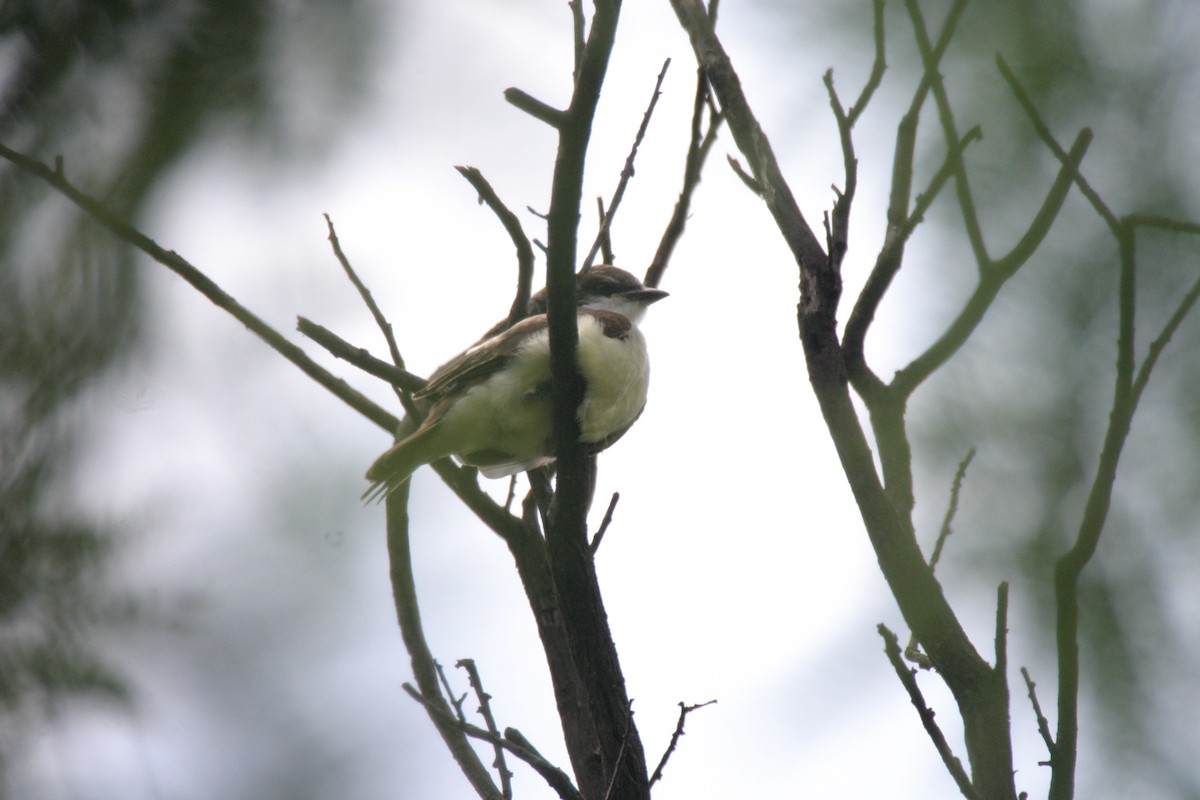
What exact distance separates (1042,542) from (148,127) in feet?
4.88

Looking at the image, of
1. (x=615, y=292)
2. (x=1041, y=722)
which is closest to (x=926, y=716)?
(x=1041, y=722)

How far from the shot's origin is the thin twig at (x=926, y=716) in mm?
2303

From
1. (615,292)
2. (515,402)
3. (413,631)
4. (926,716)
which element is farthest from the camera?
(615,292)

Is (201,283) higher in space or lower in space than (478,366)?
lower

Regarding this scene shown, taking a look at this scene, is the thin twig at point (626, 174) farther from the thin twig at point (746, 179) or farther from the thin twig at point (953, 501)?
the thin twig at point (953, 501)

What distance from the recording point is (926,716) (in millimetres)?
2617

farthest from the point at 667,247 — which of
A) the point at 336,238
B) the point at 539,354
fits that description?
the point at 336,238

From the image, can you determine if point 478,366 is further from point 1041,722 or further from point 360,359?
point 1041,722

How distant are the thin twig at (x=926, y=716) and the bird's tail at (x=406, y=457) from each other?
7.29 feet

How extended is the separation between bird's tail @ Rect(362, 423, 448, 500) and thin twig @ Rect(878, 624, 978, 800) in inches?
87.5

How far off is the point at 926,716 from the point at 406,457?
2340 millimetres

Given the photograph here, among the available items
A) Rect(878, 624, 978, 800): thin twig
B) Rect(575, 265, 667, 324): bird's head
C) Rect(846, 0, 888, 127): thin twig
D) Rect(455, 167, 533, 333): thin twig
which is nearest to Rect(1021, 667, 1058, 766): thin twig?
Rect(878, 624, 978, 800): thin twig

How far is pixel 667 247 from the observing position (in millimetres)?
5309

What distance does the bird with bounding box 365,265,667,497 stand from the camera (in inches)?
178
